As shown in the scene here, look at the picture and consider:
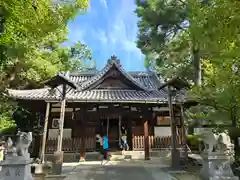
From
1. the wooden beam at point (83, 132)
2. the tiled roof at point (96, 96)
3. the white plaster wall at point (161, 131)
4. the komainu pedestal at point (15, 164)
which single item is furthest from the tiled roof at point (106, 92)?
the komainu pedestal at point (15, 164)

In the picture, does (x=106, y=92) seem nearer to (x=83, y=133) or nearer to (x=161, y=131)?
(x=83, y=133)

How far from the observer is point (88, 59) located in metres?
33.0

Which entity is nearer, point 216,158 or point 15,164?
point 15,164

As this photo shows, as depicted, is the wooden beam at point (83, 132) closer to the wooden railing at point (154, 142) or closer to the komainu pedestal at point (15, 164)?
the wooden railing at point (154, 142)

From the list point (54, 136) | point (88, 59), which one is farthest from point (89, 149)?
point (88, 59)

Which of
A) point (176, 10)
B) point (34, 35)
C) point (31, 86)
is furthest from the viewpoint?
point (31, 86)

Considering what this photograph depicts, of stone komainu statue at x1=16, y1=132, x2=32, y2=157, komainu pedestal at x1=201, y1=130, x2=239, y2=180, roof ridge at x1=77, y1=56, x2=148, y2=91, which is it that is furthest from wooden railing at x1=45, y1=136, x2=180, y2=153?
stone komainu statue at x1=16, y1=132, x2=32, y2=157

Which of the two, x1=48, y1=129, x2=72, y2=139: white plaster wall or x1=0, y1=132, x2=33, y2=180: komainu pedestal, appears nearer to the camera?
x1=0, y1=132, x2=33, y2=180: komainu pedestal

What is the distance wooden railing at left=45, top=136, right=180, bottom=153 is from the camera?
458 inches

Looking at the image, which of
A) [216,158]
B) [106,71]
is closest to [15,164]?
[216,158]

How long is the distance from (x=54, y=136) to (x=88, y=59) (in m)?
21.7

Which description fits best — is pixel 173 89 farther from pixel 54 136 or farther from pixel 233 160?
pixel 54 136

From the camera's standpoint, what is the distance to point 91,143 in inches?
475

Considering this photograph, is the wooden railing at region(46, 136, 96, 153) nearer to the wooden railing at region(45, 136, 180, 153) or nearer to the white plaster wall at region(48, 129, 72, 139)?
the wooden railing at region(45, 136, 180, 153)
